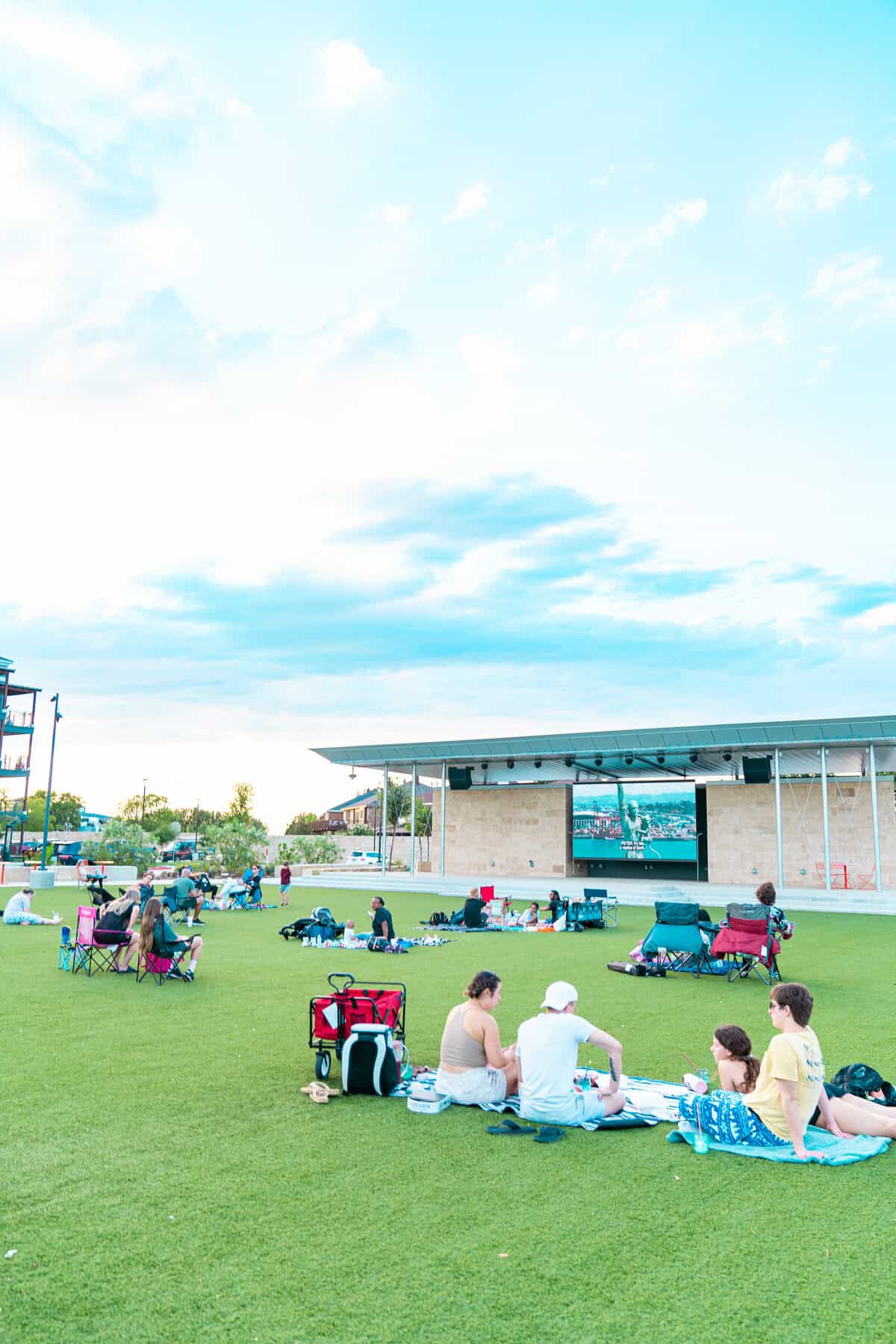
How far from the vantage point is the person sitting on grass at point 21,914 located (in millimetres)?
16688

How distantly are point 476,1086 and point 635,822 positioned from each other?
2434cm

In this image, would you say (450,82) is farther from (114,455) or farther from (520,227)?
(114,455)

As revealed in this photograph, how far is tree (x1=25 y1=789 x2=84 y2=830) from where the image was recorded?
231 feet

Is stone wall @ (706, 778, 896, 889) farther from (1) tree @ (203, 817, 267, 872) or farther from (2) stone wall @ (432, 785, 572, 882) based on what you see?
(1) tree @ (203, 817, 267, 872)

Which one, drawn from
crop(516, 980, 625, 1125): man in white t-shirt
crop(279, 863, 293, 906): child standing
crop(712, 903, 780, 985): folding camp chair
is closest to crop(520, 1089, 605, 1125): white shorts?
crop(516, 980, 625, 1125): man in white t-shirt

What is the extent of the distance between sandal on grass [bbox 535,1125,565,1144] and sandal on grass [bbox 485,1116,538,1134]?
0.25 feet

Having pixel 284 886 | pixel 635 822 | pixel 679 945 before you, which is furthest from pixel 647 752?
pixel 679 945

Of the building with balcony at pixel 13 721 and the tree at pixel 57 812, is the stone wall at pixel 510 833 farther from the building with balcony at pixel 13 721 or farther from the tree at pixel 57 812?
the tree at pixel 57 812

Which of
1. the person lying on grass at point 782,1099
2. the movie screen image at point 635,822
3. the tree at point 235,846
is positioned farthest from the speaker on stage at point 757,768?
the person lying on grass at point 782,1099

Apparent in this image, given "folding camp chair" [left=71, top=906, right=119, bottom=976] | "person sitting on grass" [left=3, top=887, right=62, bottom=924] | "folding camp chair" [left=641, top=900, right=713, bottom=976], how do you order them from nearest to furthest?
"folding camp chair" [left=71, top=906, right=119, bottom=976] < "folding camp chair" [left=641, top=900, right=713, bottom=976] < "person sitting on grass" [left=3, top=887, right=62, bottom=924]

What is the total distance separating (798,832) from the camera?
1024 inches

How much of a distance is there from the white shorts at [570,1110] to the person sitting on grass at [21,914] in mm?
13846

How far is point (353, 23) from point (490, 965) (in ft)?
41.2

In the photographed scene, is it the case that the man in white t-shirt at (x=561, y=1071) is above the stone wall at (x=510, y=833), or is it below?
below
